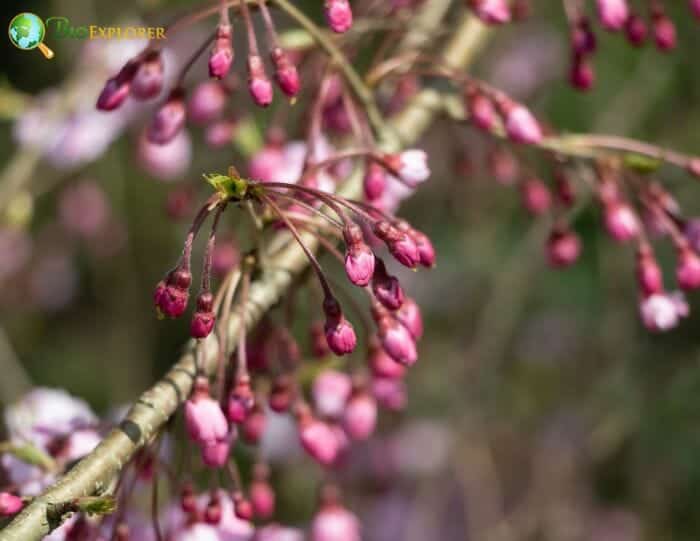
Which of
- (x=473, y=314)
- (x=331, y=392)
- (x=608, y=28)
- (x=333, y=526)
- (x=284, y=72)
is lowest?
(x=473, y=314)

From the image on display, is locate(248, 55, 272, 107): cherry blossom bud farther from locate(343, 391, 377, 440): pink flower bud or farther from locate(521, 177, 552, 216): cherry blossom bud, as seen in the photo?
locate(521, 177, 552, 216): cherry blossom bud

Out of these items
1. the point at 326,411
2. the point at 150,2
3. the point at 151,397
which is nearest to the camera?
the point at 151,397

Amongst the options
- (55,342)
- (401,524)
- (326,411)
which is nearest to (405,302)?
(326,411)

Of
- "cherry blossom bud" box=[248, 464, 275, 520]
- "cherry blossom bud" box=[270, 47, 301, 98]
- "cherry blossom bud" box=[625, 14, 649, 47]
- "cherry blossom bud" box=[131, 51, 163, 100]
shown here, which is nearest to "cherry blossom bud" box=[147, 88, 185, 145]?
"cherry blossom bud" box=[131, 51, 163, 100]

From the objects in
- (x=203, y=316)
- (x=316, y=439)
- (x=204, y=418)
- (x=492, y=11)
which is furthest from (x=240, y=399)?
(x=492, y=11)

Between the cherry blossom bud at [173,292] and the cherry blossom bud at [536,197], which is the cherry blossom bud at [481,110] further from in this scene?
the cherry blossom bud at [173,292]

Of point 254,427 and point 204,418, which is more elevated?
point 204,418

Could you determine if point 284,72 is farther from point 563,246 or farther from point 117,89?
point 563,246

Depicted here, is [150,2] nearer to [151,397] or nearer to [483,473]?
[151,397]
